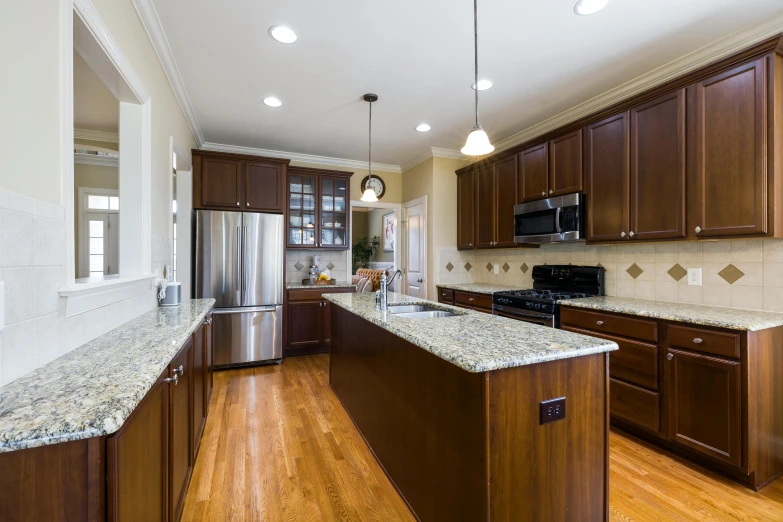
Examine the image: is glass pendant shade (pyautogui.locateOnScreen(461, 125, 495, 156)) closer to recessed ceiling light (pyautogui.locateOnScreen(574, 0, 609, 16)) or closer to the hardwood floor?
recessed ceiling light (pyautogui.locateOnScreen(574, 0, 609, 16))

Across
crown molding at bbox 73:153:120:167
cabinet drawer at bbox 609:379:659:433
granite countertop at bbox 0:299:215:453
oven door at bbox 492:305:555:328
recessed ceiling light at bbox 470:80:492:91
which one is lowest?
cabinet drawer at bbox 609:379:659:433

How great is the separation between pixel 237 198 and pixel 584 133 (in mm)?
3556

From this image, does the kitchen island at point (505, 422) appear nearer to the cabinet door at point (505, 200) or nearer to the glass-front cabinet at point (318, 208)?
the cabinet door at point (505, 200)

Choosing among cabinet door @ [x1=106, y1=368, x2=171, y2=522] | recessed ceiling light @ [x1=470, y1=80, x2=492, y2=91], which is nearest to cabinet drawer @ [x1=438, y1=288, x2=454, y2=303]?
recessed ceiling light @ [x1=470, y1=80, x2=492, y2=91]

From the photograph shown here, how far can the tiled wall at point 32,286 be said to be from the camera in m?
0.98

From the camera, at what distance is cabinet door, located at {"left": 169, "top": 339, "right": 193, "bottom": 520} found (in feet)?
4.83

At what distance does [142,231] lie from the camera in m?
2.13

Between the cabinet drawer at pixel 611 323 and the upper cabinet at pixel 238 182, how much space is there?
10.6 ft

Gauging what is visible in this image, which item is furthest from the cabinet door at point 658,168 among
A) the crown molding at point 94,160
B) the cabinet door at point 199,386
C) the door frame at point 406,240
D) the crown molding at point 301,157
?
the crown molding at point 94,160

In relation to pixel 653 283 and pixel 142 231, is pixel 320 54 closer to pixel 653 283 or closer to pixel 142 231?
pixel 142 231

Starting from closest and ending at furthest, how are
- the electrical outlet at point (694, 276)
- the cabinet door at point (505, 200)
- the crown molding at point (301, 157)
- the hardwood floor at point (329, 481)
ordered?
the hardwood floor at point (329, 481) → the electrical outlet at point (694, 276) → the cabinet door at point (505, 200) → the crown molding at point (301, 157)

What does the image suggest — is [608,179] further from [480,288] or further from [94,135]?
[94,135]

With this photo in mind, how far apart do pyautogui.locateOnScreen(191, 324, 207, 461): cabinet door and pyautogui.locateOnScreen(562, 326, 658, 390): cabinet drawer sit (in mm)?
2696

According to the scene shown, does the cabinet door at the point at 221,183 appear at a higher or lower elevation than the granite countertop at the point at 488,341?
higher
